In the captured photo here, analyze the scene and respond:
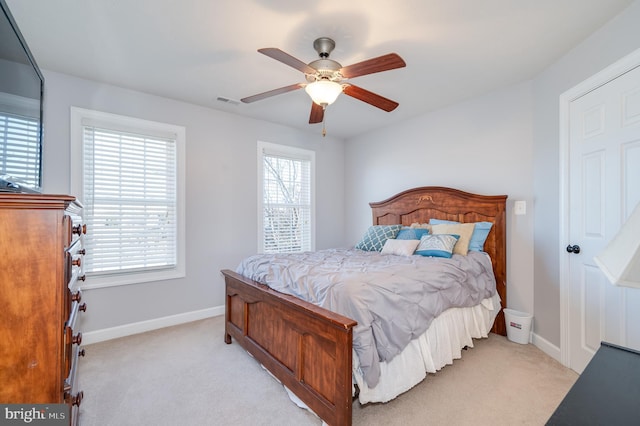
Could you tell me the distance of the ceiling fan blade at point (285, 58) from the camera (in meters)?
1.73

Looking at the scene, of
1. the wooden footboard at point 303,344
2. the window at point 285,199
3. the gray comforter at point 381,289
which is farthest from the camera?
the window at point 285,199

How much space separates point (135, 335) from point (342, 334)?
265 cm

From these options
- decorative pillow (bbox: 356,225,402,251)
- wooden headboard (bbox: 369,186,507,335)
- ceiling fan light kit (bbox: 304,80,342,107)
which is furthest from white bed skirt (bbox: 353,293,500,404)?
ceiling fan light kit (bbox: 304,80,342,107)

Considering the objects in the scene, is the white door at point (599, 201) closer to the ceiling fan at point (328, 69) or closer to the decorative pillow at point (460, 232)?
the decorative pillow at point (460, 232)

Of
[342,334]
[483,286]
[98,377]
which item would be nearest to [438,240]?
[483,286]

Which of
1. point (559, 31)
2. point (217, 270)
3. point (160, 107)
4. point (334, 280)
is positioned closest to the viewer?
point (334, 280)

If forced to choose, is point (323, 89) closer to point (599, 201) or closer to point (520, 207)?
point (599, 201)

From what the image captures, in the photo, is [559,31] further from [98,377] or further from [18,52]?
[98,377]

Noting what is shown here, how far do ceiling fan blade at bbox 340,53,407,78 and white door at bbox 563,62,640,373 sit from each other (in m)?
1.50

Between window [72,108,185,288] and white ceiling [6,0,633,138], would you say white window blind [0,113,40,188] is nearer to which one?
white ceiling [6,0,633,138]

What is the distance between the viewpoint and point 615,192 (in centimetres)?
200

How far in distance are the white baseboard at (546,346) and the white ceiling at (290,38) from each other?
8.13 feet

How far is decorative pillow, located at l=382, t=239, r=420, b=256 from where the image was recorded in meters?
3.03

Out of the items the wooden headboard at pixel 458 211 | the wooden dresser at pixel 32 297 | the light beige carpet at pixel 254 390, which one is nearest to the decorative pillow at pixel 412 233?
the wooden headboard at pixel 458 211
